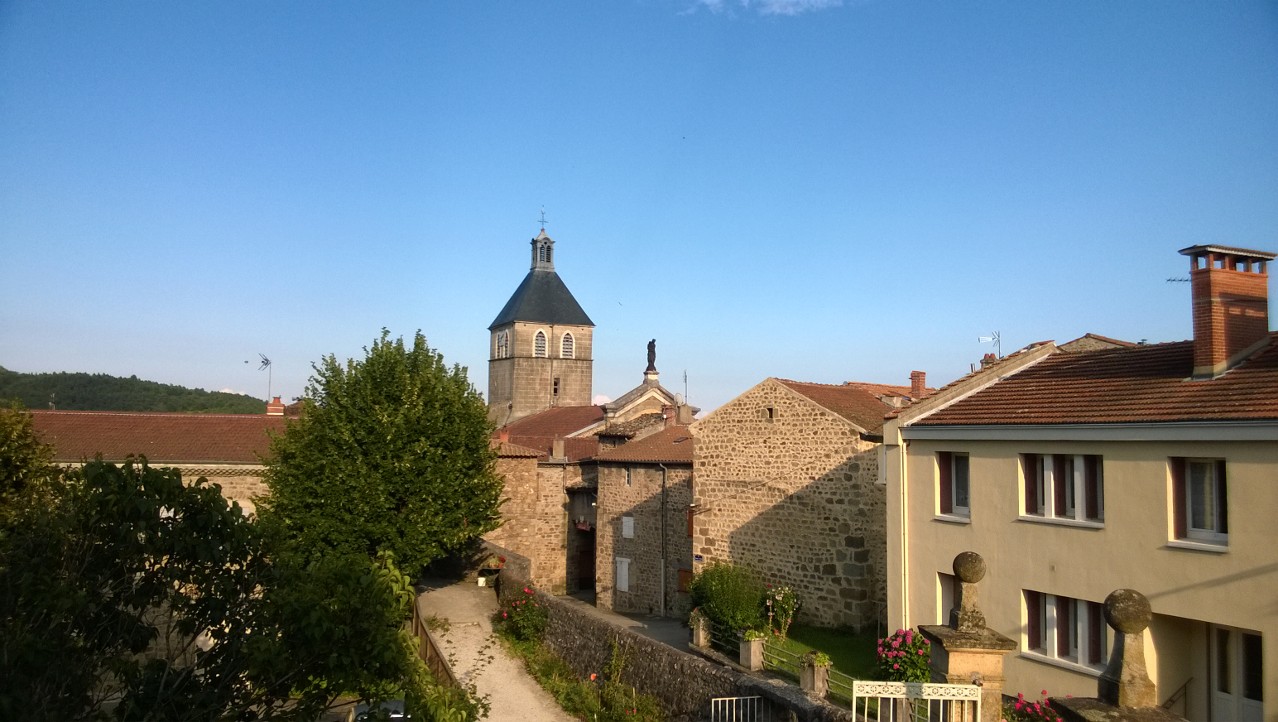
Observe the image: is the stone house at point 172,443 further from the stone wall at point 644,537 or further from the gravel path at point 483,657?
the stone wall at point 644,537

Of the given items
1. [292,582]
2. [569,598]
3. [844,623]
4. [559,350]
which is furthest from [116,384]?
[292,582]

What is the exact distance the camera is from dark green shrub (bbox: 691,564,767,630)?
58.5 feet

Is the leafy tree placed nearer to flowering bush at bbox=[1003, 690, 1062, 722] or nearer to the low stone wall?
the low stone wall

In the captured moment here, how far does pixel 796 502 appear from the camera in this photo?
66.4 ft

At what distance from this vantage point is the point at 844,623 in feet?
61.9

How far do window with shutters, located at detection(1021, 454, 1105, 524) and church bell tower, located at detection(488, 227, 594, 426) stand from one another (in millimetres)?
56527

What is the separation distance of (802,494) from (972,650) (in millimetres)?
12056

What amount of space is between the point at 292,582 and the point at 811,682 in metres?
8.78

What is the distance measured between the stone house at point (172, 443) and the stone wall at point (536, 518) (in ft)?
25.1

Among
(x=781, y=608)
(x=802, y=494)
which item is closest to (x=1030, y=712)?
(x=781, y=608)

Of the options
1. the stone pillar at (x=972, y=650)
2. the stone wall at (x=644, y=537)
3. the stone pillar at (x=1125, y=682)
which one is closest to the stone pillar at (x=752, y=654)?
the stone pillar at (x=972, y=650)

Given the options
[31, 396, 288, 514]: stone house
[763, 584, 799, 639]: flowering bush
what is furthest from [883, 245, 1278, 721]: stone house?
[31, 396, 288, 514]: stone house

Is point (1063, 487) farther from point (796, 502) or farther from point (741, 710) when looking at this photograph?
point (796, 502)

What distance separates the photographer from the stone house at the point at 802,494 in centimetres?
1886
